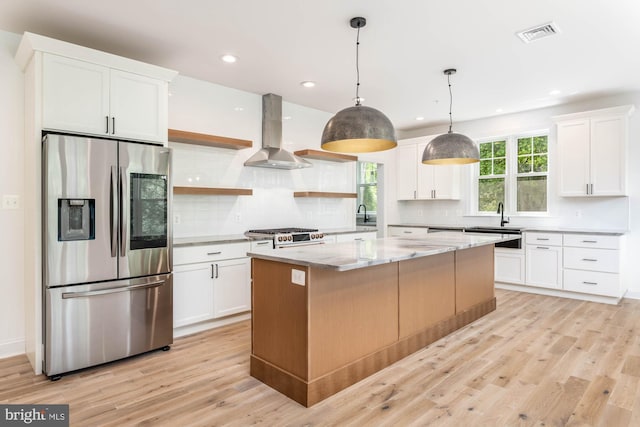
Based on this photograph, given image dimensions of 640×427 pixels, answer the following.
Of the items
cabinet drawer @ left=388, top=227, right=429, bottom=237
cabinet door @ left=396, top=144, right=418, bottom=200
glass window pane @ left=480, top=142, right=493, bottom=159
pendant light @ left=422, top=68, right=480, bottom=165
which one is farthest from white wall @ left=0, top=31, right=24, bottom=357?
glass window pane @ left=480, top=142, right=493, bottom=159

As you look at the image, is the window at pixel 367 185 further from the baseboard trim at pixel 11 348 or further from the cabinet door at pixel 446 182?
the baseboard trim at pixel 11 348

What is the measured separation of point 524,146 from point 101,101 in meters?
5.72

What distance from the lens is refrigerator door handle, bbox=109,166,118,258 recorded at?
2904 millimetres

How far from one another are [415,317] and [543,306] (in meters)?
2.40

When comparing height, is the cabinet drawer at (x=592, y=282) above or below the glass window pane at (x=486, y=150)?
below

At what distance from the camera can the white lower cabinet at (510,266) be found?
5.32 metres

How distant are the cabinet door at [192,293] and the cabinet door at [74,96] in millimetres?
1420

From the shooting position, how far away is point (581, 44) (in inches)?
133

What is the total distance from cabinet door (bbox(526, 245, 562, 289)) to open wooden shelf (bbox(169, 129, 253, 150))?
13.4ft

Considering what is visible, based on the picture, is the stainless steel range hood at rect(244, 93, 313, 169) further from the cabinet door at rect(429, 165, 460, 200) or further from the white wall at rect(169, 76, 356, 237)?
the cabinet door at rect(429, 165, 460, 200)

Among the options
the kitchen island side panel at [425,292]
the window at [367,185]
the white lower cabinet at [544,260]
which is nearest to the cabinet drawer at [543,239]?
the white lower cabinet at [544,260]

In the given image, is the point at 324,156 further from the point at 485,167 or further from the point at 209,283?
the point at 485,167

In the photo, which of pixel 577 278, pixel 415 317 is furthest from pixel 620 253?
pixel 415 317

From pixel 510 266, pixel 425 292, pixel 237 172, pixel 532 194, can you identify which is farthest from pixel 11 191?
pixel 532 194
